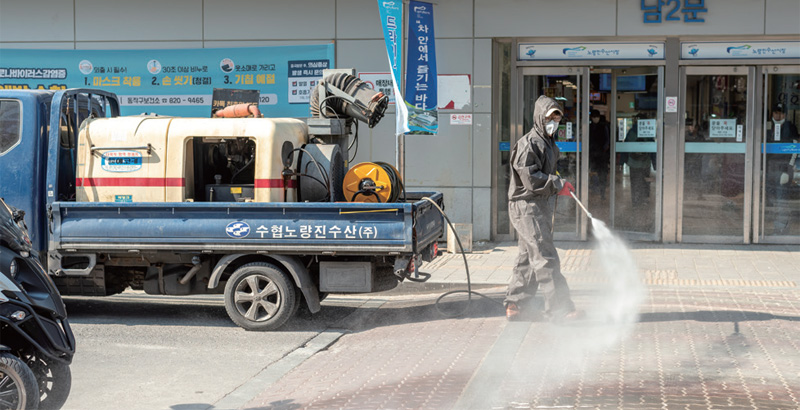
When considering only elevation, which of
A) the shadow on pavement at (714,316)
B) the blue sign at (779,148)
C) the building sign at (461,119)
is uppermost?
the building sign at (461,119)

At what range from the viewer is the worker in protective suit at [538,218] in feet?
27.1

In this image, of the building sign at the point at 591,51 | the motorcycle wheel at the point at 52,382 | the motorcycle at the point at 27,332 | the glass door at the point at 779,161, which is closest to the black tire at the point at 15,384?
the motorcycle at the point at 27,332

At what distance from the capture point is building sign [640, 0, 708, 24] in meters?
13.5

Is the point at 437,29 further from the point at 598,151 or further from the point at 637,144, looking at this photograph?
the point at 637,144

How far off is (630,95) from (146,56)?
7643mm

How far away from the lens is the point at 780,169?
45.1ft

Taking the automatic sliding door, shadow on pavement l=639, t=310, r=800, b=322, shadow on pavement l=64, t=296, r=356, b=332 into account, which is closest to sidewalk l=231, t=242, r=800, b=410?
shadow on pavement l=639, t=310, r=800, b=322

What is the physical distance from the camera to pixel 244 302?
852 centimetres

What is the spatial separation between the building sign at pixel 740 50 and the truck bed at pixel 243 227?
6964mm

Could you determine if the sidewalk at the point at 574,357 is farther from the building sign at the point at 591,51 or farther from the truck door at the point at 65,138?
the building sign at the point at 591,51

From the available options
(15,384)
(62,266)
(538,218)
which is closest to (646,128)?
(538,218)

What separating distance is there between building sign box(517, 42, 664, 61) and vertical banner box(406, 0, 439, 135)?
1.79m

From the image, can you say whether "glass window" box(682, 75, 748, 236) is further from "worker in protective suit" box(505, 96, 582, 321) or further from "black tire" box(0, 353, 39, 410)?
"black tire" box(0, 353, 39, 410)

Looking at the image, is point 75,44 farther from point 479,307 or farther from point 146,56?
point 479,307
